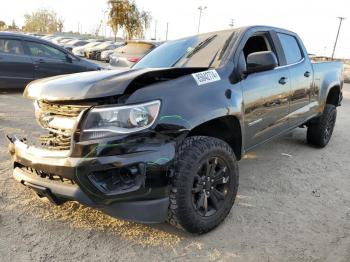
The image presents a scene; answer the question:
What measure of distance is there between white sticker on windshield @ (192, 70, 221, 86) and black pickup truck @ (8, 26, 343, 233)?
11 millimetres

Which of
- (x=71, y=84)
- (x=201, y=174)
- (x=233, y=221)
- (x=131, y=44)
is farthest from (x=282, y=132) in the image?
(x=131, y=44)

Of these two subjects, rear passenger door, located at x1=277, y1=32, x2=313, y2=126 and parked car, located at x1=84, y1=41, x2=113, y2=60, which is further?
parked car, located at x1=84, y1=41, x2=113, y2=60

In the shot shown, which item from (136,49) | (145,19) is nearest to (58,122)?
(136,49)

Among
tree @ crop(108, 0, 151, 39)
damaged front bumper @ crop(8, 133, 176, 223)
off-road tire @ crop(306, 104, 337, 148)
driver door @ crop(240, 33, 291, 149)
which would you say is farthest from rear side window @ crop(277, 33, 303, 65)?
tree @ crop(108, 0, 151, 39)

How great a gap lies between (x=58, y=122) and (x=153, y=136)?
2.63ft

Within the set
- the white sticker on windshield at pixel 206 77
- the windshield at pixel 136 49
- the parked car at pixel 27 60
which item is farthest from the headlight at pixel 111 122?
the windshield at pixel 136 49

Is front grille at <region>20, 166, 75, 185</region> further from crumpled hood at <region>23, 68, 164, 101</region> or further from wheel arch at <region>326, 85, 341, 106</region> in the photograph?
wheel arch at <region>326, 85, 341, 106</region>

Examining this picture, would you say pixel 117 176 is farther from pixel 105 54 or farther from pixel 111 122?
pixel 105 54

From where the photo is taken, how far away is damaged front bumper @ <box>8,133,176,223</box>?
259 cm

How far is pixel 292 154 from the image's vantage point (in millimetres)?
5680

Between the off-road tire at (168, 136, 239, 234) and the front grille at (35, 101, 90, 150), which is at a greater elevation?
the front grille at (35, 101, 90, 150)

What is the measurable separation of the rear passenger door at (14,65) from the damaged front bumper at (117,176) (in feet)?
23.1

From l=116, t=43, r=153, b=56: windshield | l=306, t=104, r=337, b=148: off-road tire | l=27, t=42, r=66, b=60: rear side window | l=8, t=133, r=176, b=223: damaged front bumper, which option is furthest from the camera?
l=116, t=43, r=153, b=56: windshield

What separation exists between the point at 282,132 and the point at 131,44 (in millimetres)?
7431
